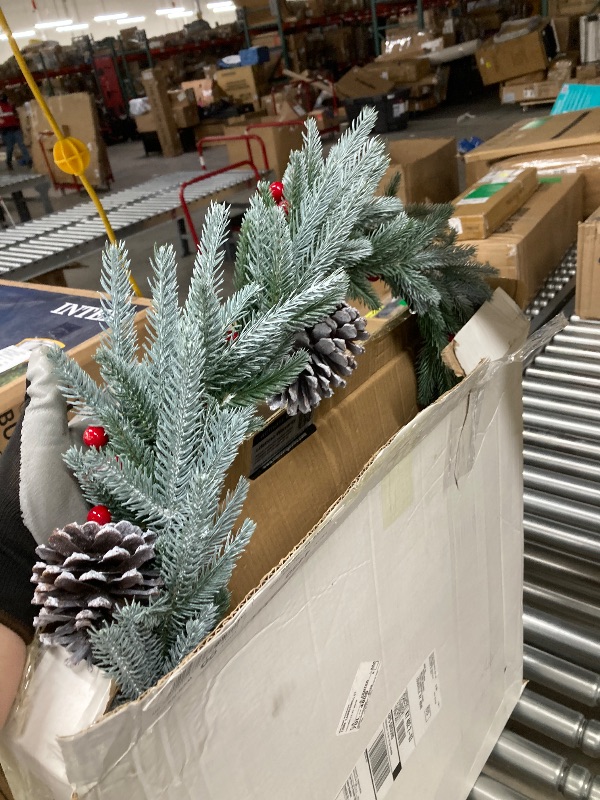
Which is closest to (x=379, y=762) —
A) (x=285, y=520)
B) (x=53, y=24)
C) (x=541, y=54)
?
Answer: (x=285, y=520)

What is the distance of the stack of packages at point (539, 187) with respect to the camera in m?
1.66

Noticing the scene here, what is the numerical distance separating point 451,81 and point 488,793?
841cm

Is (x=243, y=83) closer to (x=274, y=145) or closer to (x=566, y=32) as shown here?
(x=566, y=32)

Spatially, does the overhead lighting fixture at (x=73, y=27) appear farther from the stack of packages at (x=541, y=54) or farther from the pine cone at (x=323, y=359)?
the pine cone at (x=323, y=359)

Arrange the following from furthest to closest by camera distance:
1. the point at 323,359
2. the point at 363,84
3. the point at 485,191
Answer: the point at 363,84, the point at 485,191, the point at 323,359

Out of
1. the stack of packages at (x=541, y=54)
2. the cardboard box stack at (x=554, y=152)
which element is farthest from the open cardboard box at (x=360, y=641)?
the stack of packages at (x=541, y=54)

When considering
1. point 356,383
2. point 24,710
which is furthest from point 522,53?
point 24,710

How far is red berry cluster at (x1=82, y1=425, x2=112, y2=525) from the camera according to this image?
0.40 meters

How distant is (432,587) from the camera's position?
0.63 m

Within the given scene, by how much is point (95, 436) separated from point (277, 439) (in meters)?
0.16

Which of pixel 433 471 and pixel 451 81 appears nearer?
pixel 433 471

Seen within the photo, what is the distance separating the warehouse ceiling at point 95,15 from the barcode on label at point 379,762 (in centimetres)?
1281

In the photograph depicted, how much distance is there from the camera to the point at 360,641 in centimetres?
53

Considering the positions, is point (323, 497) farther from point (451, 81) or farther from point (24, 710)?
point (451, 81)
